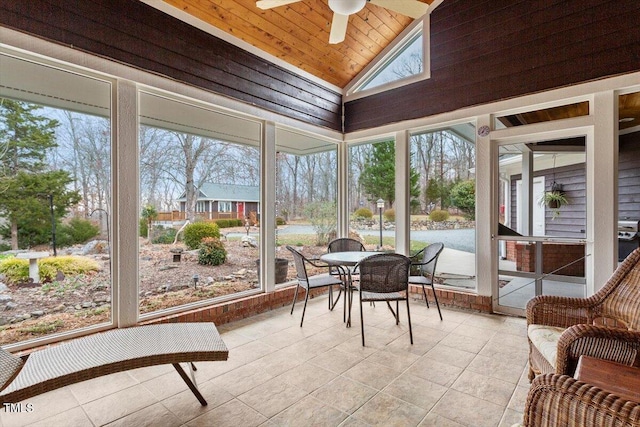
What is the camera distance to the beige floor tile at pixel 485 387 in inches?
84.7

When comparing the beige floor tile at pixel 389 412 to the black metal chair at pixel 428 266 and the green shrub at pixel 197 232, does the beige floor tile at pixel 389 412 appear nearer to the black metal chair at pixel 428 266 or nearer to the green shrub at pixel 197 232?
the black metal chair at pixel 428 266

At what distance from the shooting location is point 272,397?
7.13 feet

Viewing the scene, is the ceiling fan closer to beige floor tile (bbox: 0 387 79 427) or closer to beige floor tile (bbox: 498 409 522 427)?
beige floor tile (bbox: 498 409 522 427)

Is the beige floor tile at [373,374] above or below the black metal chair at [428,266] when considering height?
below

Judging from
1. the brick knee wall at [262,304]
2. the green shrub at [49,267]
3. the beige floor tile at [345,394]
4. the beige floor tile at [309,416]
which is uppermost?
the green shrub at [49,267]

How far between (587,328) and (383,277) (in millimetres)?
1649

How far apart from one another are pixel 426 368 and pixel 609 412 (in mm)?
1597

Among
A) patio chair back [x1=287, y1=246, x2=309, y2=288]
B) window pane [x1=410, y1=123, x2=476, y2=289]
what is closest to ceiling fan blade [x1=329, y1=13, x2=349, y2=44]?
window pane [x1=410, y1=123, x2=476, y2=289]

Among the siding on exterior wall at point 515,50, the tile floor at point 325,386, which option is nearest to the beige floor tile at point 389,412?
the tile floor at point 325,386

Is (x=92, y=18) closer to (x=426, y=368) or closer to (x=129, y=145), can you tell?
(x=129, y=145)

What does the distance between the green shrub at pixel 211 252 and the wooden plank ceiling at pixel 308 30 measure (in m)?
2.45

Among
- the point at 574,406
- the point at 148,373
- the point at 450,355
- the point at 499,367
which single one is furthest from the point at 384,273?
the point at 148,373

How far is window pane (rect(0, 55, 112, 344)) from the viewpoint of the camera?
2.48m

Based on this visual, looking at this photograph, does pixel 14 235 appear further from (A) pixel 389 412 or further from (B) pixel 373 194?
(B) pixel 373 194
